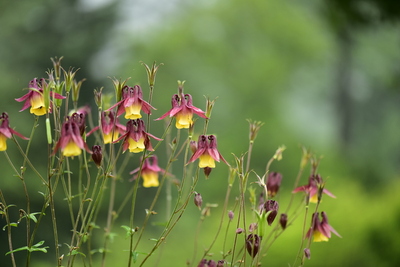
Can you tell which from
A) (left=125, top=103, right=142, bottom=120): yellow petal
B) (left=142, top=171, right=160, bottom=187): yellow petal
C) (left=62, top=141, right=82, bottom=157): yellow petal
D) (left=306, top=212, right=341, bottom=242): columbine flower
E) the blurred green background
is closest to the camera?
(left=62, top=141, right=82, bottom=157): yellow petal

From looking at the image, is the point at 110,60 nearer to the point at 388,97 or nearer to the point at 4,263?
the point at 4,263

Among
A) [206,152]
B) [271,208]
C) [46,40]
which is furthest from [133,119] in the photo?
[46,40]

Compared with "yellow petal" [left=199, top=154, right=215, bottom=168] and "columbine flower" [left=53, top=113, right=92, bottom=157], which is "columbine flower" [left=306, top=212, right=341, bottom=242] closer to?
"yellow petal" [left=199, top=154, right=215, bottom=168]

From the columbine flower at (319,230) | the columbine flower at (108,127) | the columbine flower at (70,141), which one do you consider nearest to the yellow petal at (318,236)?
the columbine flower at (319,230)

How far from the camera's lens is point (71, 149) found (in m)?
1.35

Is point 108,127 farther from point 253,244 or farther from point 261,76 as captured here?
point 261,76

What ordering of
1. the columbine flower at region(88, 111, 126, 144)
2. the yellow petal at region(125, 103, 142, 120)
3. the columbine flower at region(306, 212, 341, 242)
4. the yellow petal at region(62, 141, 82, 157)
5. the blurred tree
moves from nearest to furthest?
the yellow petal at region(62, 141, 82, 157) → the yellow petal at region(125, 103, 142, 120) → the columbine flower at region(88, 111, 126, 144) → the columbine flower at region(306, 212, 341, 242) → the blurred tree

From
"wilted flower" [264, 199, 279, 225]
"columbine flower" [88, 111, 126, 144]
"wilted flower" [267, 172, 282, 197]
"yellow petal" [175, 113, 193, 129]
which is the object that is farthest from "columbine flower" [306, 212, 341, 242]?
"columbine flower" [88, 111, 126, 144]

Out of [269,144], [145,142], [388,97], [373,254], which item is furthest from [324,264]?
[388,97]

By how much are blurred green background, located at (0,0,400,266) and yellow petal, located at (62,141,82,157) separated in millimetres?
1269

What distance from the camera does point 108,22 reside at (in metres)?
8.16

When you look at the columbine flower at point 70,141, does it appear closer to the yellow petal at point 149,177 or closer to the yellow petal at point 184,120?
the yellow petal at point 184,120

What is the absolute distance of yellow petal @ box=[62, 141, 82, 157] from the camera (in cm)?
134

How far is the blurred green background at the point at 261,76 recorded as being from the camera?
583cm
